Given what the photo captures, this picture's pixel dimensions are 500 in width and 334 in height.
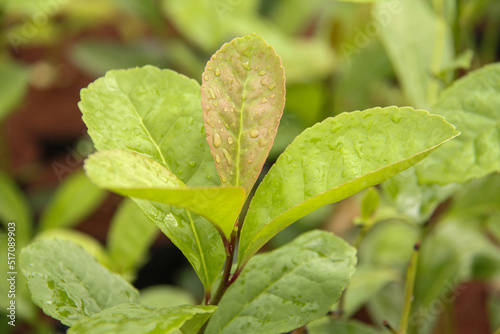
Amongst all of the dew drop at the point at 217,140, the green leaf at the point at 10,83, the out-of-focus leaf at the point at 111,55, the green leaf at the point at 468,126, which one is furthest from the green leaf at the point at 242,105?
the out-of-focus leaf at the point at 111,55

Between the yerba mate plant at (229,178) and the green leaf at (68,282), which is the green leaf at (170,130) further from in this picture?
A: the green leaf at (68,282)

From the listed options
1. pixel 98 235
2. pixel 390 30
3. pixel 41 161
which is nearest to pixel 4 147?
pixel 41 161

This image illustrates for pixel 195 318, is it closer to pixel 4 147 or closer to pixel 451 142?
pixel 451 142

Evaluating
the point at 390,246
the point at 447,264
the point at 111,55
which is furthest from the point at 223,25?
the point at 447,264

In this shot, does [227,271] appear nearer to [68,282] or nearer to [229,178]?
[229,178]

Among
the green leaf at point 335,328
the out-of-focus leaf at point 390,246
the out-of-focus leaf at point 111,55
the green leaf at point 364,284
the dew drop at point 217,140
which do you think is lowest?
the out-of-focus leaf at point 390,246
